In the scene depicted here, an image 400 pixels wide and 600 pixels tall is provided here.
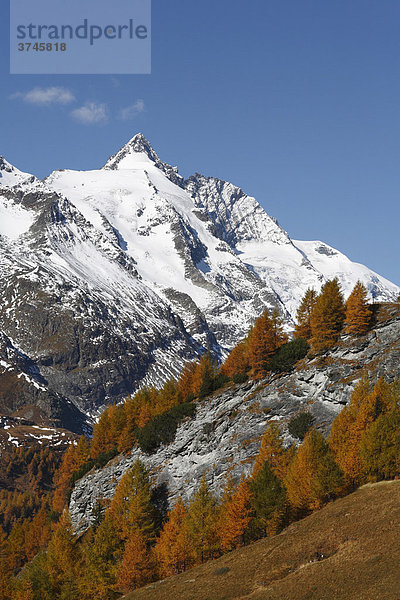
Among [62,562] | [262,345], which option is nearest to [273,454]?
[262,345]

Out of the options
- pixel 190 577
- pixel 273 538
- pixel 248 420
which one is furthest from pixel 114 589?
pixel 248 420

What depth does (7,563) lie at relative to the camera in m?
104

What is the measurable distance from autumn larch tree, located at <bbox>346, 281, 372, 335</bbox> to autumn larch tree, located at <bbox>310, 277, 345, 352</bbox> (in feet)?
6.93

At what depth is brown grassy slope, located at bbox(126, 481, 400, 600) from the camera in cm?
3841

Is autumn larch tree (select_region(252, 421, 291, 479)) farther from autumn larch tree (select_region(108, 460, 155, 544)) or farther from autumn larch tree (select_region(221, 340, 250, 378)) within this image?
autumn larch tree (select_region(221, 340, 250, 378))

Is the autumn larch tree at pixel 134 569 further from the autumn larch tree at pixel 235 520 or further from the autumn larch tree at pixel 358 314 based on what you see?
the autumn larch tree at pixel 358 314

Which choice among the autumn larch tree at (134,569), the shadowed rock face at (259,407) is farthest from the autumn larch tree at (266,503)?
the autumn larch tree at (134,569)

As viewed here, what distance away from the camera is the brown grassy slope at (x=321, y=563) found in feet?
126

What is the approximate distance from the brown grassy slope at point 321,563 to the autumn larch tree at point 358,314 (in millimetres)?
26516

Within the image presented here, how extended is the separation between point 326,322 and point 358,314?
5099mm

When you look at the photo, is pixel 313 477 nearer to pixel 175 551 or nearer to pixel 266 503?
pixel 266 503

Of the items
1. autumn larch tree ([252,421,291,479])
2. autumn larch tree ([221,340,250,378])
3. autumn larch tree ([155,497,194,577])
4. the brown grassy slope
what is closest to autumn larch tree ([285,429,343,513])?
the brown grassy slope

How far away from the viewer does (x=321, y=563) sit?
143 ft

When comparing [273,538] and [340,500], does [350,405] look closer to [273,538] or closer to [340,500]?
[340,500]
